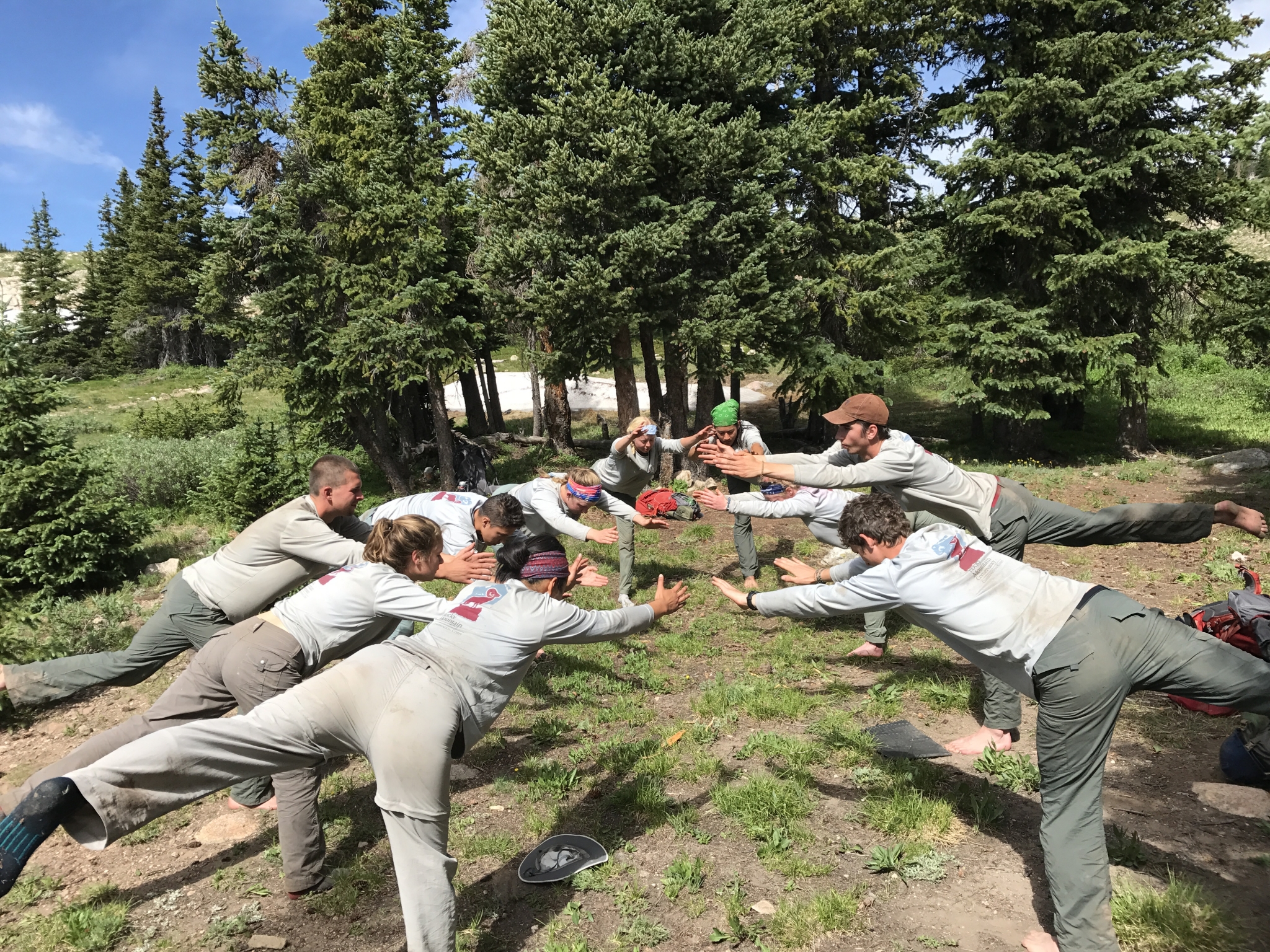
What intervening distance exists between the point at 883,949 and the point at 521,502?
473 centimetres

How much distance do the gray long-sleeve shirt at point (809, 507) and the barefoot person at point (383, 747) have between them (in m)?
3.20

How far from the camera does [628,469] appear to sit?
8422 mm

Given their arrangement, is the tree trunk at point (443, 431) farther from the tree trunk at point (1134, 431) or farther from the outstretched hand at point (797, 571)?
the tree trunk at point (1134, 431)

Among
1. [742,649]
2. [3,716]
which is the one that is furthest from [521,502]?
[3,716]

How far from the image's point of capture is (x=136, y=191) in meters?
47.2

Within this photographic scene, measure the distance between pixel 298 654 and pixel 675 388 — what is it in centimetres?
1230

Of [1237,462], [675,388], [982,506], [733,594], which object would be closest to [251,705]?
[733,594]

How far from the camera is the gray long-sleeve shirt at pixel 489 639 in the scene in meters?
3.71

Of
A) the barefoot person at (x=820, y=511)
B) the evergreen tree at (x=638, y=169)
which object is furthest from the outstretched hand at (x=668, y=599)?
the evergreen tree at (x=638, y=169)

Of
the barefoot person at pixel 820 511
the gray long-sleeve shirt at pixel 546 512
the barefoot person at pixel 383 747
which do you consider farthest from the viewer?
the gray long-sleeve shirt at pixel 546 512

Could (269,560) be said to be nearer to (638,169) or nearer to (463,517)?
(463,517)

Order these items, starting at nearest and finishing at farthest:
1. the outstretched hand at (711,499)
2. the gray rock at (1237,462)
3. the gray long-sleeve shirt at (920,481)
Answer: the gray long-sleeve shirt at (920,481), the outstretched hand at (711,499), the gray rock at (1237,462)

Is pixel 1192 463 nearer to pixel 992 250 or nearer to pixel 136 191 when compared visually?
pixel 992 250

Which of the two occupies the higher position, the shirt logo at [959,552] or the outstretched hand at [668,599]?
the shirt logo at [959,552]
